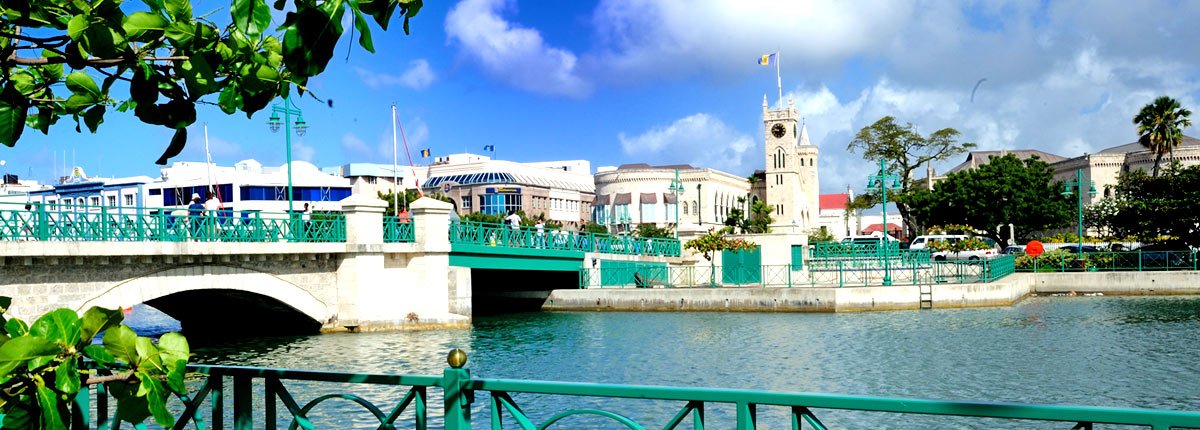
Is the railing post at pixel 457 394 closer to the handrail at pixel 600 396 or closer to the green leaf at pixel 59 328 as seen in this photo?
the handrail at pixel 600 396

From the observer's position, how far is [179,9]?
12.5ft

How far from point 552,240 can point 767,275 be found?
799 centimetres

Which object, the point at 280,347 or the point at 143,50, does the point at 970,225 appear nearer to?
the point at 280,347

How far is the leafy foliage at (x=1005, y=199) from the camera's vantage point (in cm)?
6519

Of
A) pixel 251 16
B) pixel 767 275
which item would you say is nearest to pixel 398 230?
pixel 767 275

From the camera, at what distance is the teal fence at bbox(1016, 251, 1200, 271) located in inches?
1475

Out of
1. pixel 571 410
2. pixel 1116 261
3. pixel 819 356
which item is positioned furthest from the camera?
pixel 1116 261

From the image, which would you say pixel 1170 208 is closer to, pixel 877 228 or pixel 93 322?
pixel 93 322

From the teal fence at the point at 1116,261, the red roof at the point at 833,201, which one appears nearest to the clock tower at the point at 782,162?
the red roof at the point at 833,201

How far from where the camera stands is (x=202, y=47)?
398cm

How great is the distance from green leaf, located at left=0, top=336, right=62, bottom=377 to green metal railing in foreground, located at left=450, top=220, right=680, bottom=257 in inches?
933

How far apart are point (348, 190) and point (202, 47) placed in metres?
83.2

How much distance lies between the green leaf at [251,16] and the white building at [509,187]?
289 ft

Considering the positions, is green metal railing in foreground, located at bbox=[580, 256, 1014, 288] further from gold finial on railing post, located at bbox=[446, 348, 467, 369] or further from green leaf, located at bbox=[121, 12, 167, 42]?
green leaf, located at bbox=[121, 12, 167, 42]
